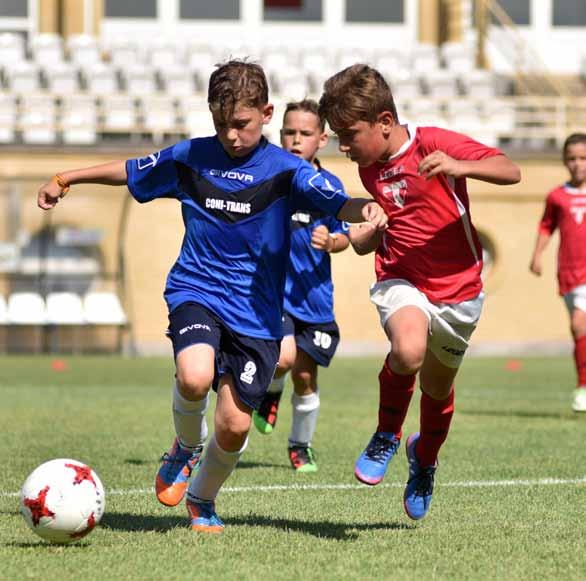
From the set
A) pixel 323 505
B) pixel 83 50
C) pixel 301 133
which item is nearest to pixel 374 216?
pixel 323 505

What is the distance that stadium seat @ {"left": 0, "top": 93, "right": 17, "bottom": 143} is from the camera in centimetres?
2158

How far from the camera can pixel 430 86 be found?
23.8 m

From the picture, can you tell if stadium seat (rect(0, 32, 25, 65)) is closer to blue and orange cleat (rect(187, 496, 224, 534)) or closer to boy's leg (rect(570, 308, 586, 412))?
boy's leg (rect(570, 308, 586, 412))

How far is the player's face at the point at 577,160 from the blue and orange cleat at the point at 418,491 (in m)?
5.29

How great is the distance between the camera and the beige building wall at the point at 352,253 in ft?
69.7

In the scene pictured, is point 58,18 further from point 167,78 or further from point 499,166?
point 499,166

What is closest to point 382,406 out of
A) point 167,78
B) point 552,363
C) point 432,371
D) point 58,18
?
point 432,371

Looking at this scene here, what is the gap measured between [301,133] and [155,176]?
7.47ft

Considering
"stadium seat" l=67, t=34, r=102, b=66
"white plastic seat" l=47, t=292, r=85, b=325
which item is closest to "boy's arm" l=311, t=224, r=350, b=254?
"white plastic seat" l=47, t=292, r=85, b=325

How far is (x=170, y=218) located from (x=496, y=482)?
14964mm

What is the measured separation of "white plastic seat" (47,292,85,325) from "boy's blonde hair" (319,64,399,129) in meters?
16.1

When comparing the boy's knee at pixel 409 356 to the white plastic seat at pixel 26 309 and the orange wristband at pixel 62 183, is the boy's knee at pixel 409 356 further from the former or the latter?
the white plastic seat at pixel 26 309

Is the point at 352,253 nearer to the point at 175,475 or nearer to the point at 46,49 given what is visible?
the point at 46,49

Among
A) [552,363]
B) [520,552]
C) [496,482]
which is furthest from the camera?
[552,363]
